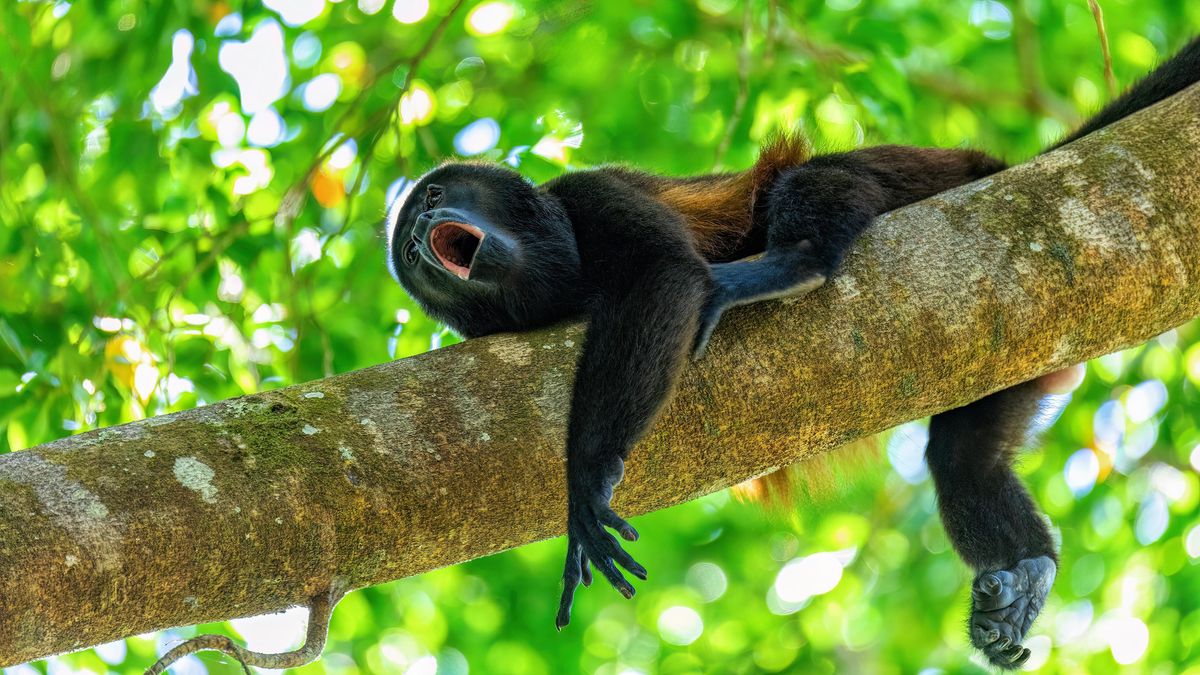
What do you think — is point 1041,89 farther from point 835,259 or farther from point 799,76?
point 835,259

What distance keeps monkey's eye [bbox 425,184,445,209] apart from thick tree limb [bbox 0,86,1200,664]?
4.13 feet

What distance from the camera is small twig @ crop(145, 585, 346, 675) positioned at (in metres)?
2.09

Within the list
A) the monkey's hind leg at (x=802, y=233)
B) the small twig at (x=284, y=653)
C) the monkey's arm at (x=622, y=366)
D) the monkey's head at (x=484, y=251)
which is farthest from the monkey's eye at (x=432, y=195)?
the small twig at (x=284, y=653)

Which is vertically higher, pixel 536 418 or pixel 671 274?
pixel 536 418

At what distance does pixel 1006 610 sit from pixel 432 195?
2408 millimetres

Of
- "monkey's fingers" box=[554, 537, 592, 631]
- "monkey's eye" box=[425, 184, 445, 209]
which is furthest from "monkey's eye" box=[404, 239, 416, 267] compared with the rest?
"monkey's fingers" box=[554, 537, 592, 631]

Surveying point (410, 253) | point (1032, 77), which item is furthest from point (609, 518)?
point (1032, 77)

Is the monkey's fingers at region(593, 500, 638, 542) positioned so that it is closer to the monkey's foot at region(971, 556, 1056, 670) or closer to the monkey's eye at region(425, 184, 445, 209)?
the monkey's foot at region(971, 556, 1056, 670)

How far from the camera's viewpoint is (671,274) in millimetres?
2973

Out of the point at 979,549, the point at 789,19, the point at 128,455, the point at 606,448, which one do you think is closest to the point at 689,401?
the point at 606,448

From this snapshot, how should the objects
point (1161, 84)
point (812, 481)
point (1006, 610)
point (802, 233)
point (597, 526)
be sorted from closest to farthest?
point (597, 526) → point (802, 233) → point (1161, 84) → point (1006, 610) → point (812, 481)

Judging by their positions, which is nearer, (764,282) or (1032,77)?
(764,282)

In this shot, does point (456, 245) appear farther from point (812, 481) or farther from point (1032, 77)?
point (1032, 77)

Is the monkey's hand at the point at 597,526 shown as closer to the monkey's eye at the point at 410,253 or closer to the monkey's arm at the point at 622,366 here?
the monkey's arm at the point at 622,366
